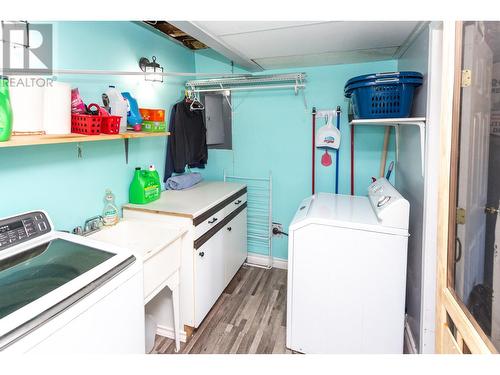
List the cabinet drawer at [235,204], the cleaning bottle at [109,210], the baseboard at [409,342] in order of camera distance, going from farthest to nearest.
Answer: the cabinet drawer at [235,204] < the cleaning bottle at [109,210] < the baseboard at [409,342]

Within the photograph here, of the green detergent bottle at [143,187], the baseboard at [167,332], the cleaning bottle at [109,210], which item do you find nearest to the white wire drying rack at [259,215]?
the green detergent bottle at [143,187]

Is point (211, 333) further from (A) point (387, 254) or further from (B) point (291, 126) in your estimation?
(B) point (291, 126)

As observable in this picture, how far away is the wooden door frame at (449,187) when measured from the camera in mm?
1034

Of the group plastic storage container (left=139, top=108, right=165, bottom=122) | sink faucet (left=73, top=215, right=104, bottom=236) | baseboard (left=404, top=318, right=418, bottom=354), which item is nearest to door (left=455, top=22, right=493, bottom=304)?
baseboard (left=404, top=318, right=418, bottom=354)

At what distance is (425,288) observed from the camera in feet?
5.52

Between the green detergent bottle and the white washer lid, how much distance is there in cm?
116

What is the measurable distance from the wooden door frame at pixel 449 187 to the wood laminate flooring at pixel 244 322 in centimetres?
132

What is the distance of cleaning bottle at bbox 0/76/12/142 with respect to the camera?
1.17 m

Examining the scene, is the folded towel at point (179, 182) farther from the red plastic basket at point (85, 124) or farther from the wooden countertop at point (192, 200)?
the red plastic basket at point (85, 124)

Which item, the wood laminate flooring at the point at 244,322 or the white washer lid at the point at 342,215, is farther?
the wood laminate flooring at the point at 244,322

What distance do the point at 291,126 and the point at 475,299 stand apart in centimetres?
223

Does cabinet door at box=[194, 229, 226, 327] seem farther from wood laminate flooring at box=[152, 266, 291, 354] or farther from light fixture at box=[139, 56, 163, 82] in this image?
light fixture at box=[139, 56, 163, 82]
